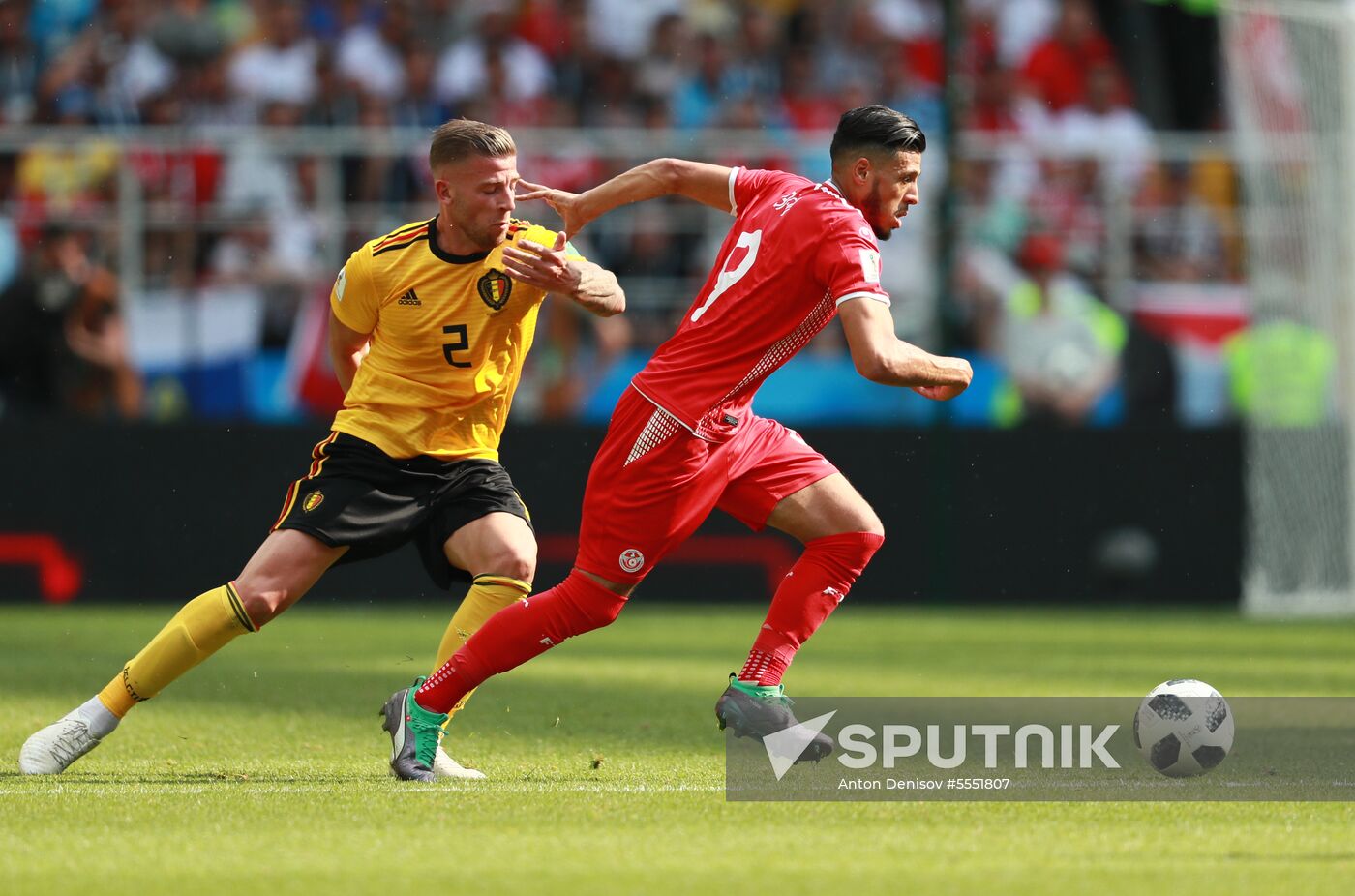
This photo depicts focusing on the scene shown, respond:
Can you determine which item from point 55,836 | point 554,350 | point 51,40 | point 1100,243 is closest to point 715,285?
point 55,836

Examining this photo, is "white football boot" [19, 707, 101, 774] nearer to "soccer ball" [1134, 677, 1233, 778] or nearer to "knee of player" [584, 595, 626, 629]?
"knee of player" [584, 595, 626, 629]

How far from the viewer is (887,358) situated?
17.6 ft

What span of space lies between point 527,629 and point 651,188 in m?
1.51

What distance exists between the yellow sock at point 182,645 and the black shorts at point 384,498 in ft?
1.01

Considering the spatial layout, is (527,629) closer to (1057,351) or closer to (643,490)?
(643,490)

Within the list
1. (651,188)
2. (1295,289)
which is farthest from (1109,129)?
(651,188)

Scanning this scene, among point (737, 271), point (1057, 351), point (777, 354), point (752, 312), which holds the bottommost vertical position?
point (1057, 351)

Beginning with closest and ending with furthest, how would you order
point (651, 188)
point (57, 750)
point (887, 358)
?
1. point (887, 358)
2. point (57, 750)
3. point (651, 188)

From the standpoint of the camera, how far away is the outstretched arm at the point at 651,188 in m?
6.36

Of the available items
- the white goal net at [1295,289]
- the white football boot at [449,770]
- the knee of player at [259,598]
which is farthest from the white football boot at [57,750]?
the white goal net at [1295,289]

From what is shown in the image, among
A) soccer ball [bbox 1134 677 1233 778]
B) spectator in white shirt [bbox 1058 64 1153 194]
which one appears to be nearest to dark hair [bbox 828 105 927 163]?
soccer ball [bbox 1134 677 1233 778]

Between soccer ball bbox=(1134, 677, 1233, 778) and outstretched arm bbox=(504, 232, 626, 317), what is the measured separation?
6.67 ft

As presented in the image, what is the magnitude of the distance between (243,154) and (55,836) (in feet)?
35.0

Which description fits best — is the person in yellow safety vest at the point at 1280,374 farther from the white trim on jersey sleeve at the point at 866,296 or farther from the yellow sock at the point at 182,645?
the yellow sock at the point at 182,645
